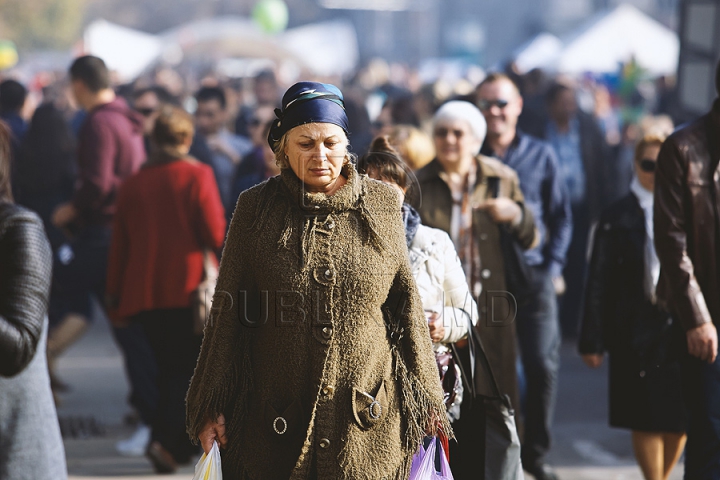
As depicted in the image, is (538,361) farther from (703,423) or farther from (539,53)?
(539,53)

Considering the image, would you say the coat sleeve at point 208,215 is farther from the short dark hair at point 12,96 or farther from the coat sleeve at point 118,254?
the short dark hair at point 12,96

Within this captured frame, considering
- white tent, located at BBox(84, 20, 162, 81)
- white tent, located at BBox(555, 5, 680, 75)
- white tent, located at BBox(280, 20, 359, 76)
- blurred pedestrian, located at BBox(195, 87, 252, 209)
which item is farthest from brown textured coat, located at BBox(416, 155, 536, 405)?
white tent, located at BBox(280, 20, 359, 76)

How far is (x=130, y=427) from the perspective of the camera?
786 centimetres

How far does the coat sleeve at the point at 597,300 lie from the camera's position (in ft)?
19.4

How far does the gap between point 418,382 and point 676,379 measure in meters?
2.52

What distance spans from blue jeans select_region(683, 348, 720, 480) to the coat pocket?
176 cm

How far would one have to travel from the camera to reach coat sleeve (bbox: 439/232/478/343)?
165 inches

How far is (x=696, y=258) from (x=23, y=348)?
276 centimetres

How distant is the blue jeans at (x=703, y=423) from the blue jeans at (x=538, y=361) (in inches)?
66.8

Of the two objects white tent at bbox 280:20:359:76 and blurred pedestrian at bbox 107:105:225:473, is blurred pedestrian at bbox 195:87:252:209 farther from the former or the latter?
white tent at bbox 280:20:359:76

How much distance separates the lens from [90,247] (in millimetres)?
7879

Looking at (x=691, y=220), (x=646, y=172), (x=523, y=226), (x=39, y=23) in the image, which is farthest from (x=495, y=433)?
(x=39, y=23)

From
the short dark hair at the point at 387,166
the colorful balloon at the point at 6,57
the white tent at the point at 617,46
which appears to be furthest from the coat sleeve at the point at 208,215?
the colorful balloon at the point at 6,57

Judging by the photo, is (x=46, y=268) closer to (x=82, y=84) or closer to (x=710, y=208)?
(x=710, y=208)
